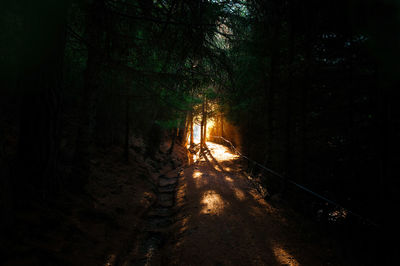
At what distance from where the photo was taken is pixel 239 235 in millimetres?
4691

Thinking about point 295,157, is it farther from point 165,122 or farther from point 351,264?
point 165,122

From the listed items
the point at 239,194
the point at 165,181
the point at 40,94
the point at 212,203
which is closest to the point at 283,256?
the point at 212,203

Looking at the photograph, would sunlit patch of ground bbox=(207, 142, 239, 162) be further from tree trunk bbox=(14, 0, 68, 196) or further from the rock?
tree trunk bbox=(14, 0, 68, 196)

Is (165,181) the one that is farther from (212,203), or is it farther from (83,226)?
(83,226)

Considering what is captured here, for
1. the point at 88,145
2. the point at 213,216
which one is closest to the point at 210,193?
the point at 213,216

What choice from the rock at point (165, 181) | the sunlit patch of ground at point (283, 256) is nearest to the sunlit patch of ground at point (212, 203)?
the sunlit patch of ground at point (283, 256)

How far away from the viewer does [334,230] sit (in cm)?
475

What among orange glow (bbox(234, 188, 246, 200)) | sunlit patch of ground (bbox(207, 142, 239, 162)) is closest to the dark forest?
orange glow (bbox(234, 188, 246, 200))

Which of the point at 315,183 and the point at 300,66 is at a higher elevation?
the point at 300,66

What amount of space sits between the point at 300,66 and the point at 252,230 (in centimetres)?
533

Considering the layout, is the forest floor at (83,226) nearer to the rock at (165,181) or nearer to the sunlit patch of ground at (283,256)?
the rock at (165,181)

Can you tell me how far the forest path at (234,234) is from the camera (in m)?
3.85

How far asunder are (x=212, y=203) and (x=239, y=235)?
1951mm

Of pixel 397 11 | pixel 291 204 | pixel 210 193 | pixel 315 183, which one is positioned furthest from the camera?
pixel 210 193
